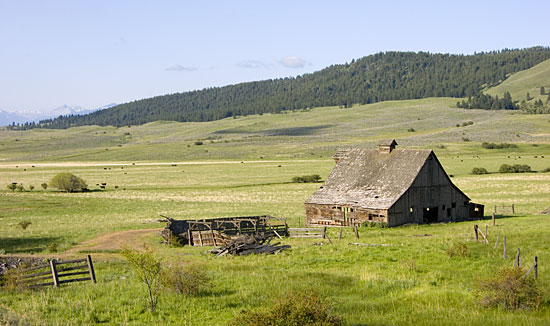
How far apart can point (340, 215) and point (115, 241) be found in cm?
1628

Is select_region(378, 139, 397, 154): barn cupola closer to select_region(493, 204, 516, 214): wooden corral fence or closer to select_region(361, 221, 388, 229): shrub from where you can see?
select_region(361, 221, 388, 229): shrub

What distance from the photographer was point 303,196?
6544 cm

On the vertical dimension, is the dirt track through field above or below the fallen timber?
below

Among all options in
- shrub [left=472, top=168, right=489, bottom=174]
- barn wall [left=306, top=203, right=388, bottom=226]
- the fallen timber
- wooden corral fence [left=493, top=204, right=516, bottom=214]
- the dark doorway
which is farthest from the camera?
shrub [left=472, top=168, right=489, bottom=174]

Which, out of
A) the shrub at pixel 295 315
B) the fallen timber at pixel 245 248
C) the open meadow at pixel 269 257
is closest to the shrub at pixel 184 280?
the open meadow at pixel 269 257

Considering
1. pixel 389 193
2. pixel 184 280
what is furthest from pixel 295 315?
pixel 389 193

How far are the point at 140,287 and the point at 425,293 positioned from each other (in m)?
10.3

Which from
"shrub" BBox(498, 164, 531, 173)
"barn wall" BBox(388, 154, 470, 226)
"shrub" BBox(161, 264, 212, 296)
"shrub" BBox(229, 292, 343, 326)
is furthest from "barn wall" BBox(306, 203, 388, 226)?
"shrub" BBox(498, 164, 531, 173)

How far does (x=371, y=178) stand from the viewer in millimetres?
44000

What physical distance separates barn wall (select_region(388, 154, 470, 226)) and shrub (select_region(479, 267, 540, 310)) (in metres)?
22.5

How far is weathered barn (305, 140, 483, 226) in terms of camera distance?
135 feet

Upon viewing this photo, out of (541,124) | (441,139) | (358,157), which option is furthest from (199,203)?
(541,124)

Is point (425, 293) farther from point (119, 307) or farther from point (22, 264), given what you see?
point (22, 264)

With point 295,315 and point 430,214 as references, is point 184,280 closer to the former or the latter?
point 295,315
